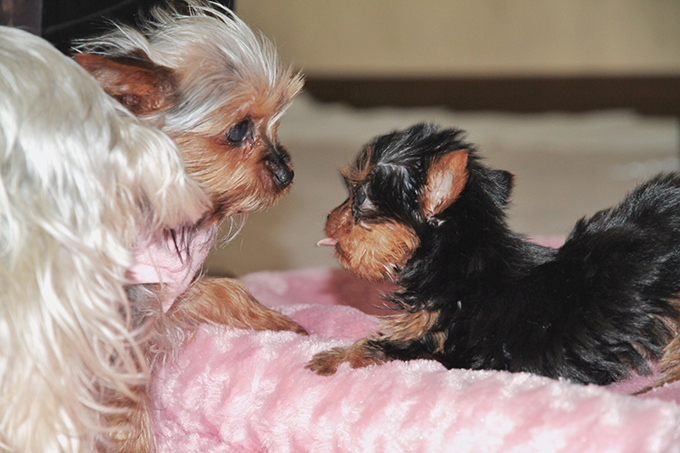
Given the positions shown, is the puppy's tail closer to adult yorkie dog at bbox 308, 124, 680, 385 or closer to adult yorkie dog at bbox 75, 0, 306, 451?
adult yorkie dog at bbox 308, 124, 680, 385

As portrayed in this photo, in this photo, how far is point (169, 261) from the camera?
1260mm

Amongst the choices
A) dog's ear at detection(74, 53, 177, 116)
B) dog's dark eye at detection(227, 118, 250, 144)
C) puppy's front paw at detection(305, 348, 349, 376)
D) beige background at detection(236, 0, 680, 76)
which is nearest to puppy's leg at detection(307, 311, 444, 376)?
puppy's front paw at detection(305, 348, 349, 376)

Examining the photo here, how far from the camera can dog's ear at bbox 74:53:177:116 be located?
1.15 m

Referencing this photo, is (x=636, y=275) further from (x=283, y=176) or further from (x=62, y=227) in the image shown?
(x=62, y=227)

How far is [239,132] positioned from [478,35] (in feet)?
13.1

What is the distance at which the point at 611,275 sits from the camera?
1.17m

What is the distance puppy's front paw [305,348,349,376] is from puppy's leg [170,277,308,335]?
260 millimetres

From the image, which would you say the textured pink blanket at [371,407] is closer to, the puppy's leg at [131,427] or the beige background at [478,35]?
the puppy's leg at [131,427]

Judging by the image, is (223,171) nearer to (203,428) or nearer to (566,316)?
(203,428)

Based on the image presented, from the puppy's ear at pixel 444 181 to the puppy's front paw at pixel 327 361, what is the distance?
30 centimetres

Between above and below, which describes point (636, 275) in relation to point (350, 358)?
above

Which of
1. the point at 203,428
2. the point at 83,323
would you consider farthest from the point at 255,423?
the point at 83,323

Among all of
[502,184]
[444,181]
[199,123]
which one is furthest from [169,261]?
[502,184]

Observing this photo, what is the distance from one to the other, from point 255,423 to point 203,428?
159 millimetres
